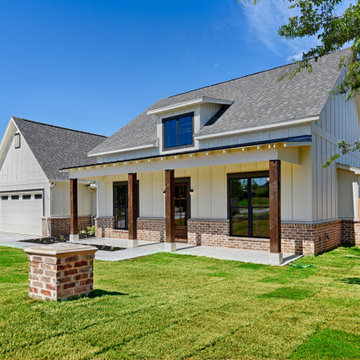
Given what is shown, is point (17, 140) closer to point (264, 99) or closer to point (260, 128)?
point (264, 99)

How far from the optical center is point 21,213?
19.3m

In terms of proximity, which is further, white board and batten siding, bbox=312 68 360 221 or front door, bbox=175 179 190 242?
front door, bbox=175 179 190 242

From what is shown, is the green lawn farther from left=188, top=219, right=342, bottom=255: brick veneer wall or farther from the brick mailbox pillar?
left=188, top=219, right=342, bottom=255: brick veneer wall

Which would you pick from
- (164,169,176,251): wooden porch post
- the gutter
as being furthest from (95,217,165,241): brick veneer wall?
the gutter

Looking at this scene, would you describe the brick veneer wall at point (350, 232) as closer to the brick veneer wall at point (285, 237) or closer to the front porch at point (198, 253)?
the brick veneer wall at point (285, 237)

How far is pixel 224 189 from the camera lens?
12.2 meters

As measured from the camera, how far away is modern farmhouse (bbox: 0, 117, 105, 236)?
17516mm

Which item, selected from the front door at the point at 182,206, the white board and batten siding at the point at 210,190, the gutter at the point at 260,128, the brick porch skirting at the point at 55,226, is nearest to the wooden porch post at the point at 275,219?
the white board and batten siding at the point at 210,190

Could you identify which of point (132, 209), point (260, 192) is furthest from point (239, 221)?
point (132, 209)

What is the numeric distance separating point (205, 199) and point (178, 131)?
3.29 meters

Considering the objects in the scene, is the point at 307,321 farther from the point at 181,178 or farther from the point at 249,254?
the point at 181,178

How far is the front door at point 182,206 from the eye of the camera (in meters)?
13.4

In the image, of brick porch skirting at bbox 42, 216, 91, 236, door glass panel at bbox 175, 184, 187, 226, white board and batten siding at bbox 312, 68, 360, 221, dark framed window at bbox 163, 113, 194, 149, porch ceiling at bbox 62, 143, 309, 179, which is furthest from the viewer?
brick porch skirting at bbox 42, 216, 91, 236

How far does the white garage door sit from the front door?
8.40 meters
